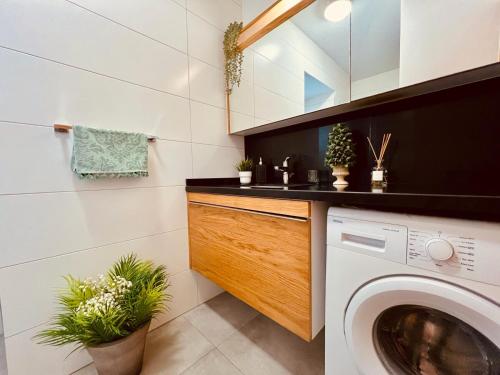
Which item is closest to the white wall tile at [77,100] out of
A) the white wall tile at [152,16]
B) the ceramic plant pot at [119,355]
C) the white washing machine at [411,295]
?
the white wall tile at [152,16]

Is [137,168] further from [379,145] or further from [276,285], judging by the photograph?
[379,145]

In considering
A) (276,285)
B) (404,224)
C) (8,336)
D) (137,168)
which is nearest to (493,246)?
(404,224)

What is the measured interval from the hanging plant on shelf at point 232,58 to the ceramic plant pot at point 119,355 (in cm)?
153

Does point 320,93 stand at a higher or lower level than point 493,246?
higher

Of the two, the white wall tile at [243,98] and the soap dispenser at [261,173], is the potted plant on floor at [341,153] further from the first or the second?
the white wall tile at [243,98]

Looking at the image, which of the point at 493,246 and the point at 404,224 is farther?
the point at 404,224

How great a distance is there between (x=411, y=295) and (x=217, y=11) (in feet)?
6.68

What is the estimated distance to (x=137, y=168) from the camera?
113 centimetres

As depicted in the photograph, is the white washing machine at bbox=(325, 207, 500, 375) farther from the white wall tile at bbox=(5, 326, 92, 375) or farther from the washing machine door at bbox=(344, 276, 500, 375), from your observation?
the white wall tile at bbox=(5, 326, 92, 375)

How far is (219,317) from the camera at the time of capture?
1372mm

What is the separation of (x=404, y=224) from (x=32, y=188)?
4.69ft

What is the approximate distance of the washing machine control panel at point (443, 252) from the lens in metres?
0.49

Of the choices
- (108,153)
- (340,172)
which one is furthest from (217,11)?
(340,172)

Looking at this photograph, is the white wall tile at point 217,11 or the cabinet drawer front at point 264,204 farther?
the white wall tile at point 217,11
